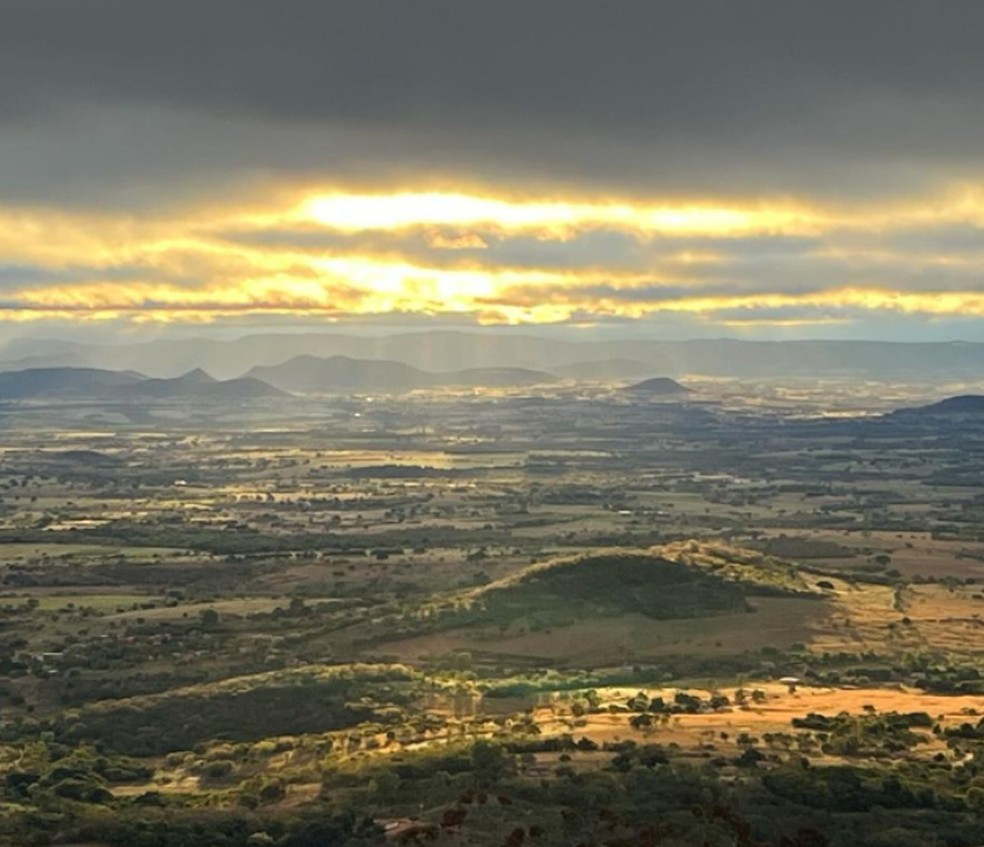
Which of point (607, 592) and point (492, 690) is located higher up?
point (607, 592)

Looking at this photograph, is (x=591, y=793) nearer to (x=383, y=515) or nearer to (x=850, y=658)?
(x=850, y=658)

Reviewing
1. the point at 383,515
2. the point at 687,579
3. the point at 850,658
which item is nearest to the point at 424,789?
the point at 850,658

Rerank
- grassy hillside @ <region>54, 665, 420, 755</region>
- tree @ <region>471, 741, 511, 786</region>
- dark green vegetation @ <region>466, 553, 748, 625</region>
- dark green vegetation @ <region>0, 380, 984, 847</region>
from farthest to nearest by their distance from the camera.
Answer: dark green vegetation @ <region>466, 553, 748, 625</region>, grassy hillside @ <region>54, 665, 420, 755</region>, tree @ <region>471, 741, 511, 786</region>, dark green vegetation @ <region>0, 380, 984, 847</region>

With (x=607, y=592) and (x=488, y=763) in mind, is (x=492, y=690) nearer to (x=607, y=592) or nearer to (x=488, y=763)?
(x=488, y=763)

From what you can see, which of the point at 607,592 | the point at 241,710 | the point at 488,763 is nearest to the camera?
the point at 488,763

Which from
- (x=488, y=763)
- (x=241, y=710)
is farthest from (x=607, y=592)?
(x=488, y=763)

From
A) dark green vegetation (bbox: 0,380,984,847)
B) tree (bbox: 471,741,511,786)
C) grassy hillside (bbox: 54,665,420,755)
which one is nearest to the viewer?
dark green vegetation (bbox: 0,380,984,847)

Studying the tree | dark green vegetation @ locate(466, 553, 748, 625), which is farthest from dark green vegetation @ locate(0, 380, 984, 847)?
dark green vegetation @ locate(466, 553, 748, 625)

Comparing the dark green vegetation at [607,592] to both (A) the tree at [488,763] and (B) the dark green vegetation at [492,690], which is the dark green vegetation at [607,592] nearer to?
(B) the dark green vegetation at [492,690]

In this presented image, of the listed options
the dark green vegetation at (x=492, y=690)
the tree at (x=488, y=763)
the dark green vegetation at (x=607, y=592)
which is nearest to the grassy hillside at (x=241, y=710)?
the dark green vegetation at (x=492, y=690)

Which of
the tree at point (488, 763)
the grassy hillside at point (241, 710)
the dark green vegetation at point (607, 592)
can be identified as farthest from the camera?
the dark green vegetation at point (607, 592)

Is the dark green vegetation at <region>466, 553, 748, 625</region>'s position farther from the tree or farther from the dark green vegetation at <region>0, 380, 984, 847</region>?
the tree
